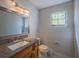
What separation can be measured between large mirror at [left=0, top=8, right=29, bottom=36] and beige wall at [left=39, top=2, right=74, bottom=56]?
0.28 m

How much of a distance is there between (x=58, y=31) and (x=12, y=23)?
80 cm

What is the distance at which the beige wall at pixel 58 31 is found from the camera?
1.29 m

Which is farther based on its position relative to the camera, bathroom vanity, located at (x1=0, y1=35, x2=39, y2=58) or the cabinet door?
the cabinet door

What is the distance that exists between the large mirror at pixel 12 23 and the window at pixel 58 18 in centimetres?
44

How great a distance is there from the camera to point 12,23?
3.62 ft

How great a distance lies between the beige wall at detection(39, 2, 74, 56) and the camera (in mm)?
1294

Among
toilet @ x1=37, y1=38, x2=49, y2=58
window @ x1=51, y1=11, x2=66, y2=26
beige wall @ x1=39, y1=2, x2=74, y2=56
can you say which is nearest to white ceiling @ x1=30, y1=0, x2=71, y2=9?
beige wall @ x1=39, y1=2, x2=74, y2=56

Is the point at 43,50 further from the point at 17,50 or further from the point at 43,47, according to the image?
the point at 17,50

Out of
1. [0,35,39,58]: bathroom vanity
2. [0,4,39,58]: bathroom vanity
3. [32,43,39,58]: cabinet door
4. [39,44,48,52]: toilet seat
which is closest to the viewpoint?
[0,35,39,58]: bathroom vanity

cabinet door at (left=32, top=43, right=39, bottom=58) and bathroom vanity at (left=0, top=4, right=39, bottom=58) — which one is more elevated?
bathroom vanity at (left=0, top=4, right=39, bottom=58)

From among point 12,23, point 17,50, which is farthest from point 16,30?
point 17,50

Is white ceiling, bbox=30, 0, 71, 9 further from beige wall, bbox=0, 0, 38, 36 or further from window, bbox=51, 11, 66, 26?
window, bbox=51, 11, 66, 26

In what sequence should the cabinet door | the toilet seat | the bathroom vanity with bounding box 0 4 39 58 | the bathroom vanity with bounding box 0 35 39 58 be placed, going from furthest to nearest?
1. the toilet seat
2. the cabinet door
3. the bathroom vanity with bounding box 0 4 39 58
4. the bathroom vanity with bounding box 0 35 39 58

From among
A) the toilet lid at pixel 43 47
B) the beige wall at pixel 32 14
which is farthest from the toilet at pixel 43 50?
the beige wall at pixel 32 14
